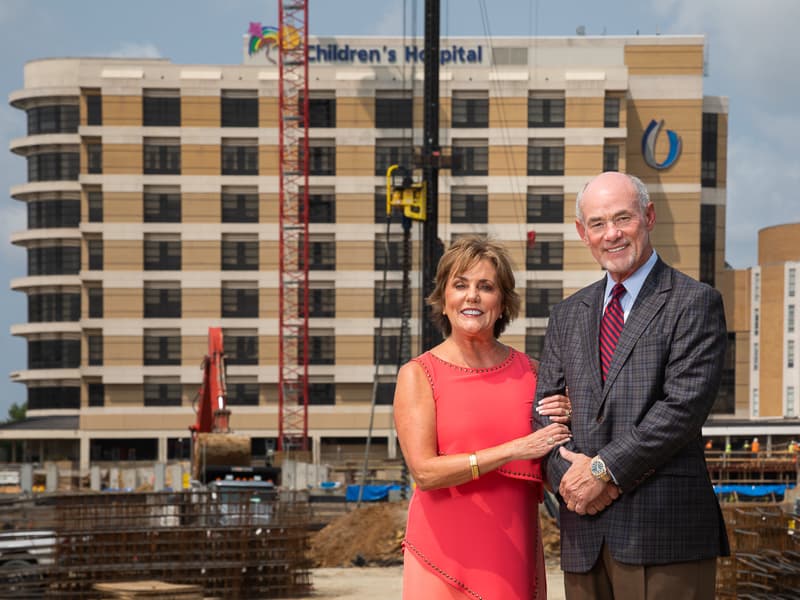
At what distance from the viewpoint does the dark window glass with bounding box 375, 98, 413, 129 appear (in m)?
77.6

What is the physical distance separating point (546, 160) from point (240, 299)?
1975cm

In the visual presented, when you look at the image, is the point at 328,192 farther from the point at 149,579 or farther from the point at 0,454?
the point at 149,579

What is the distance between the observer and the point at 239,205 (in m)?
77.6

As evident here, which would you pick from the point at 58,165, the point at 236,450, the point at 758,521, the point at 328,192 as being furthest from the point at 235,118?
the point at 758,521

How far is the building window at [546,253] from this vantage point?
3068 inches

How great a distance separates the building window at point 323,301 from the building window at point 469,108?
12.0 m

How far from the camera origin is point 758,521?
43.7 ft

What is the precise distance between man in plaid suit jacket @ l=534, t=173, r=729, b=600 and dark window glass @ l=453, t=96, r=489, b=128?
243 ft

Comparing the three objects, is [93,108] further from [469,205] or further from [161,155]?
[469,205]

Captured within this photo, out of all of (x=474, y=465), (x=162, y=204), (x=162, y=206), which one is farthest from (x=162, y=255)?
(x=474, y=465)

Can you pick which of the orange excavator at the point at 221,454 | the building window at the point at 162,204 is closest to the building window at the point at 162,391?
the building window at the point at 162,204

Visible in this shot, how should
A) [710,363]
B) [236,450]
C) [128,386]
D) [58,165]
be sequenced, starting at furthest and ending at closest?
[58,165] → [128,386] → [236,450] → [710,363]

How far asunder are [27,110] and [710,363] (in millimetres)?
86720

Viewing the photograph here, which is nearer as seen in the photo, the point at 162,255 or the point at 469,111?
the point at 162,255
